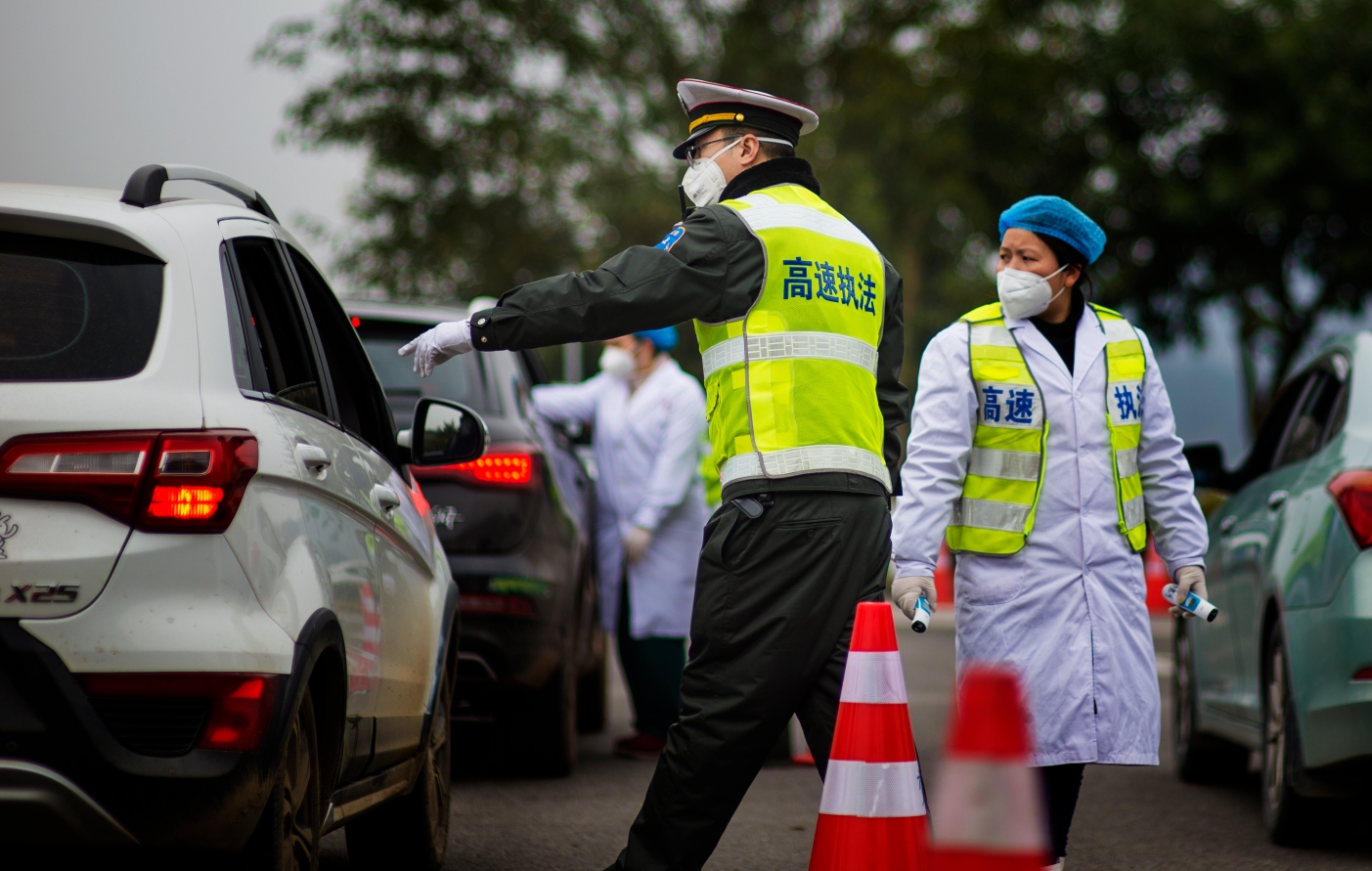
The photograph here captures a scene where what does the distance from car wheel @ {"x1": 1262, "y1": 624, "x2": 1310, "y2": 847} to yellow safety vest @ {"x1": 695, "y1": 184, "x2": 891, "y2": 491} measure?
2.15 m

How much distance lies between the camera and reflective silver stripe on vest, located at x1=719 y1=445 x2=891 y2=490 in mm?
4098

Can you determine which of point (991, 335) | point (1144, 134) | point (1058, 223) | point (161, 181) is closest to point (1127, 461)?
point (991, 335)

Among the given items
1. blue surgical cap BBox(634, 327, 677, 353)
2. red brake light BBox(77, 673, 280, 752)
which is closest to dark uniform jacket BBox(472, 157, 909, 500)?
red brake light BBox(77, 673, 280, 752)

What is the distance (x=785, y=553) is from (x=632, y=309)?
2.06 ft

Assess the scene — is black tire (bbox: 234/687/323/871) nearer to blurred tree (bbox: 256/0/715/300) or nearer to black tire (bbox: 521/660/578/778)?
black tire (bbox: 521/660/578/778)

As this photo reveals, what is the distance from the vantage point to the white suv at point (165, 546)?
3.01 m

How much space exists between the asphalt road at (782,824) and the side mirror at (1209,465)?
123cm

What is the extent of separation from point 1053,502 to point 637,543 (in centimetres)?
397

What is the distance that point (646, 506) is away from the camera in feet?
27.6

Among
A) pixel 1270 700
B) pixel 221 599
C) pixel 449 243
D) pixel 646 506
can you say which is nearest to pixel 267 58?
pixel 449 243

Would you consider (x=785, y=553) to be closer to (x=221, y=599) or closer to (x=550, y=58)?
(x=221, y=599)

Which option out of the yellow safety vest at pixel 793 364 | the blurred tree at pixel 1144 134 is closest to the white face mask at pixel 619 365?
the yellow safety vest at pixel 793 364

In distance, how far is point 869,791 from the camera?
150 inches

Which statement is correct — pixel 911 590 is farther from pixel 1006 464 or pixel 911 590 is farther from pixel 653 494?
pixel 653 494
